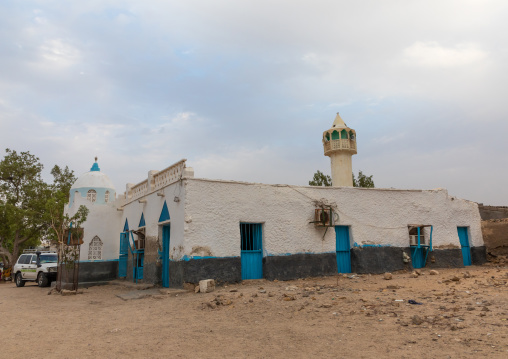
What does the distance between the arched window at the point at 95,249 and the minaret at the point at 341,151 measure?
1135 centimetres

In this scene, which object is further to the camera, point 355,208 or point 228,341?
point 355,208

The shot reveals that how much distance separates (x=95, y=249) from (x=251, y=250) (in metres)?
7.67

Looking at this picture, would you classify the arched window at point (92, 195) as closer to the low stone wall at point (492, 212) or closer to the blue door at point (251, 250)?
the blue door at point (251, 250)

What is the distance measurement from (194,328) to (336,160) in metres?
13.9

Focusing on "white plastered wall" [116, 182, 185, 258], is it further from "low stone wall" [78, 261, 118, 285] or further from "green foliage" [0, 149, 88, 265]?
"green foliage" [0, 149, 88, 265]

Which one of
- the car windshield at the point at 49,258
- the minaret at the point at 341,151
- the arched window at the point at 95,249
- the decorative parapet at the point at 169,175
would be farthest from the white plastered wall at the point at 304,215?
the car windshield at the point at 49,258

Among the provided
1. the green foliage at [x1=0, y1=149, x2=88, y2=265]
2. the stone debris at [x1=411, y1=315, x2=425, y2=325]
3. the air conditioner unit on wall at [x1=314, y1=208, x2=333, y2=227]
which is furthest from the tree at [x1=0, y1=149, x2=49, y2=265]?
the stone debris at [x1=411, y1=315, x2=425, y2=325]

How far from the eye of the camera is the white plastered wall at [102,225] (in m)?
15.7

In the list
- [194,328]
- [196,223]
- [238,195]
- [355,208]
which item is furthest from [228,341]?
[355,208]

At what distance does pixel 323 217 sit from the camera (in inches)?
502

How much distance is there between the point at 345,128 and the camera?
19.1 metres

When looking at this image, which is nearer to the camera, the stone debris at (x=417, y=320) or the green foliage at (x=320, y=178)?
the stone debris at (x=417, y=320)

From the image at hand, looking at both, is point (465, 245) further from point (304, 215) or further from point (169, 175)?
point (169, 175)

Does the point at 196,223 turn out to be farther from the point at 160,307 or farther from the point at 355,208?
the point at 355,208
